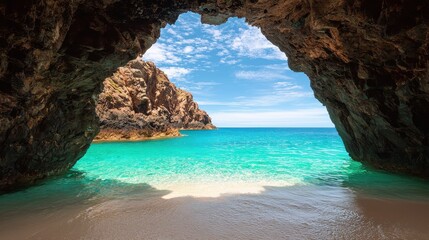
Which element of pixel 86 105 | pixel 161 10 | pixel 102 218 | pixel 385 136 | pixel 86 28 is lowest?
pixel 102 218

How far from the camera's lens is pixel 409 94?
812 cm

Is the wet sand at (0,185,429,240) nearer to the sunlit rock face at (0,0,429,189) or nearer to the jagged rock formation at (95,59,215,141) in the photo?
the sunlit rock face at (0,0,429,189)

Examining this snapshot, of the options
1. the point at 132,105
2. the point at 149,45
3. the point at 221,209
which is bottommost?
the point at 221,209

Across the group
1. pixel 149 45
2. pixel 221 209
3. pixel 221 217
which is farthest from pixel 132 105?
pixel 221 217

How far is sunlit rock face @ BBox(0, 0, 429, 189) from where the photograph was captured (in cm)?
601

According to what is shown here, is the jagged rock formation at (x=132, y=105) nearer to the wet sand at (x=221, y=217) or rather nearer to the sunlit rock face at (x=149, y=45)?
the sunlit rock face at (x=149, y=45)

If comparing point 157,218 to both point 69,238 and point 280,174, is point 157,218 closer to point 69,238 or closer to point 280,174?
point 69,238

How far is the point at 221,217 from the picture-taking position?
579cm

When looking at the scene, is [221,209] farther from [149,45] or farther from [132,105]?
[132,105]

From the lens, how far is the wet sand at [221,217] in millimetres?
4824

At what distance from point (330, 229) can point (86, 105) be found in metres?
10.1

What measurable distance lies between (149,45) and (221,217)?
268 inches

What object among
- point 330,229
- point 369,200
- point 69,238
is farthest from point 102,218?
point 369,200

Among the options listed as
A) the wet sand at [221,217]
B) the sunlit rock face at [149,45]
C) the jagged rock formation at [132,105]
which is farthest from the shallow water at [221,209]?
the jagged rock formation at [132,105]
